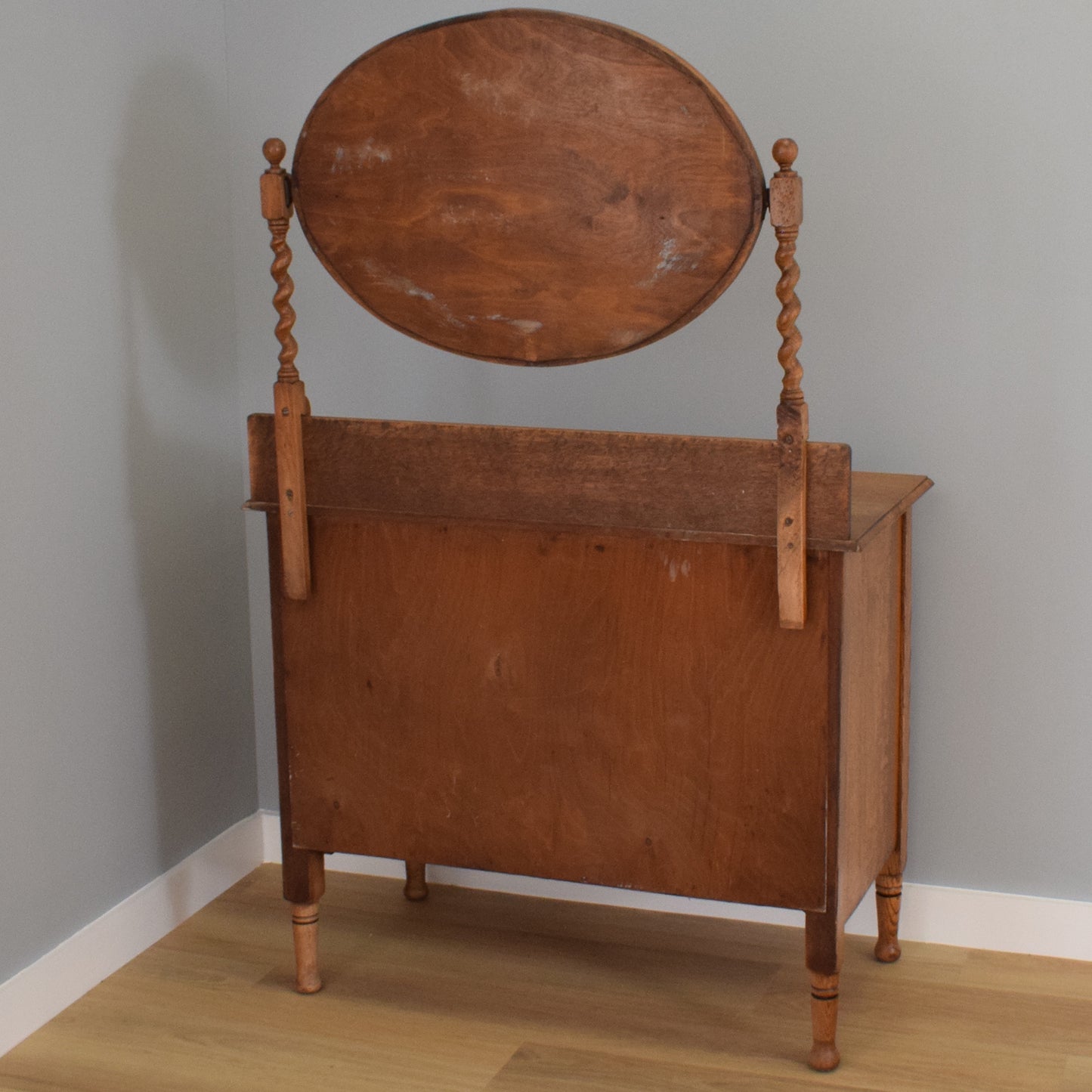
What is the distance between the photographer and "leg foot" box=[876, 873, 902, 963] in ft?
8.46

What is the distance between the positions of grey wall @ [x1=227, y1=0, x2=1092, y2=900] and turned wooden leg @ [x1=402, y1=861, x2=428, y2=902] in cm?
88

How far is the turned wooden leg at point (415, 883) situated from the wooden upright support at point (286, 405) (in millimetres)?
771

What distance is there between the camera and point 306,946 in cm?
250

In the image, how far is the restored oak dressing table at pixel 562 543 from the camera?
6.36 feet

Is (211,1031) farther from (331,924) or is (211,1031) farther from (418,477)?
(418,477)

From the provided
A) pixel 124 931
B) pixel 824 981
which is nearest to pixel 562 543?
pixel 824 981

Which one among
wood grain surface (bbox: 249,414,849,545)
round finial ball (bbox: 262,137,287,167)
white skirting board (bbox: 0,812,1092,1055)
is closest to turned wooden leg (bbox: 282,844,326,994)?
white skirting board (bbox: 0,812,1092,1055)

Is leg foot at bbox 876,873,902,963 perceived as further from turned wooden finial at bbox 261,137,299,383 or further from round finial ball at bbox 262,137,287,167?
round finial ball at bbox 262,137,287,167

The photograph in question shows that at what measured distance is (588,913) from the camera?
2818 mm

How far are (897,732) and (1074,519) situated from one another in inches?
18.1

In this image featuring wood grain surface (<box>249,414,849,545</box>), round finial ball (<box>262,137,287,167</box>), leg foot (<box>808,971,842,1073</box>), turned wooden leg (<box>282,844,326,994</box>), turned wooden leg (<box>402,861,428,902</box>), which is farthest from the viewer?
turned wooden leg (<box>402,861,428,902</box>)

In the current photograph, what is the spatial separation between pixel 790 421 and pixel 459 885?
1.37m

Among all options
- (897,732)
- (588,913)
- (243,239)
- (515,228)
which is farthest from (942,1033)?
(243,239)

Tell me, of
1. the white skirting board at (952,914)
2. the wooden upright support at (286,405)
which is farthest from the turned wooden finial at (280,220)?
the white skirting board at (952,914)
